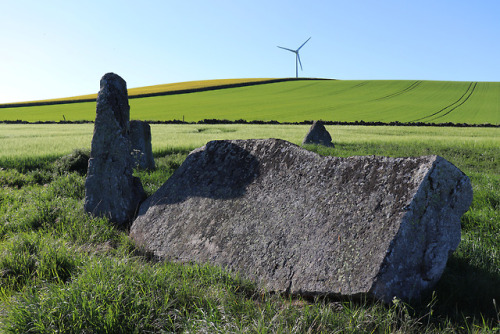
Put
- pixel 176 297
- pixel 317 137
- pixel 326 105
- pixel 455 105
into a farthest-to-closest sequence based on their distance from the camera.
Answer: pixel 326 105 → pixel 455 105 → pixel 317 137 → pixel 176 297

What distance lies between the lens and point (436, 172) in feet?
13.5

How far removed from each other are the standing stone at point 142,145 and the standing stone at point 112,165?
3757mm

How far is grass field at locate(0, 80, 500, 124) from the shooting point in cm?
4803

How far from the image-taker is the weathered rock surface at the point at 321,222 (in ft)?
12.7

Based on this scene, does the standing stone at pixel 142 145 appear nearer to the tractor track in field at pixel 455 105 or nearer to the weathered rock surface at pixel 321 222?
the weathered rock surface at pixel 321 222

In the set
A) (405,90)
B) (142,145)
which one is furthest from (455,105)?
(142,145)

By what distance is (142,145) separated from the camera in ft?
38.6

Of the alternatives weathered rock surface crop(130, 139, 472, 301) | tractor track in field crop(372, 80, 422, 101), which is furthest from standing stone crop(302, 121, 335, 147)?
tractor track in field crop(372, 80, 422, 101)

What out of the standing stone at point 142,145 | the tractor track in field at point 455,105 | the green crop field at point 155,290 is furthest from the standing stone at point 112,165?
the tractor track in field at point 455,105

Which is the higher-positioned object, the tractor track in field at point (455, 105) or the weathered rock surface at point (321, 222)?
the tractor track in field at point (455, 105)

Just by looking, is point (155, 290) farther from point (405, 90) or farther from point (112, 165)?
point (405, 90)

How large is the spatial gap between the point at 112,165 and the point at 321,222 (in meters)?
4.48

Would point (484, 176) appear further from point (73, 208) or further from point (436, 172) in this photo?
point (73, 208)

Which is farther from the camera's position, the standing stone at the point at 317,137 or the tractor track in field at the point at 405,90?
the tractor track in field at the point at 405,90
